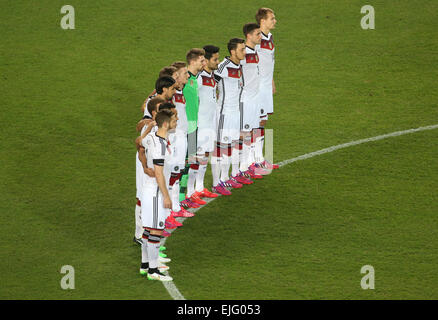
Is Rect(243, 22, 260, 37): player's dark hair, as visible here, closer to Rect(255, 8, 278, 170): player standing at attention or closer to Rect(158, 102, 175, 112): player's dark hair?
Rect(255, 8, 278, 170): player standing at attention

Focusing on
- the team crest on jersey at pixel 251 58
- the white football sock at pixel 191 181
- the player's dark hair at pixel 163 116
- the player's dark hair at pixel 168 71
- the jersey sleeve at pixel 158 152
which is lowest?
the jersey sleeve at pixel 158 152

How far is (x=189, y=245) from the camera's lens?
954 centimetres

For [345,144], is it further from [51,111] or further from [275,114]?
[51,111]

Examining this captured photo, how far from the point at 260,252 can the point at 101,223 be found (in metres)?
2.12

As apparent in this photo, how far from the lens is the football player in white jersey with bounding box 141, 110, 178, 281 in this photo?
8.39m

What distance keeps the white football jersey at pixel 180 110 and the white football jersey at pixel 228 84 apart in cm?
80

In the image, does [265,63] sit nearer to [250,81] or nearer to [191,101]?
[250,81]

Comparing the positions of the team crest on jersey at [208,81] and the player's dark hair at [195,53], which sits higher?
the player's dark hair at [195,53]

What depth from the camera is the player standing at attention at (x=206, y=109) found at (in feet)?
33.6

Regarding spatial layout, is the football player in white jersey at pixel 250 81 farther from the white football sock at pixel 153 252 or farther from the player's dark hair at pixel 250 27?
the white football sock at pixel 153 252

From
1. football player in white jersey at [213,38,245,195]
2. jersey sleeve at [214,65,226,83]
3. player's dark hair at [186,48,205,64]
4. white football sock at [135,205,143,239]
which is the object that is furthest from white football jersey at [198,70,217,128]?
white football sock at [135,205,143,239]

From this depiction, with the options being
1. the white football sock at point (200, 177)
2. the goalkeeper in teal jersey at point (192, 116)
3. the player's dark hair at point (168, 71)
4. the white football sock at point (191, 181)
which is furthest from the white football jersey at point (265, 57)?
the player's dark hair at point (168, 71)

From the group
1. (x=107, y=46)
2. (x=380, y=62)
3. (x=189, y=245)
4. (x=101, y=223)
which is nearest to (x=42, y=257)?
(x=101, y=223)

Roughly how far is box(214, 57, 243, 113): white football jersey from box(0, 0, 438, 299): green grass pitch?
48.4 inches
